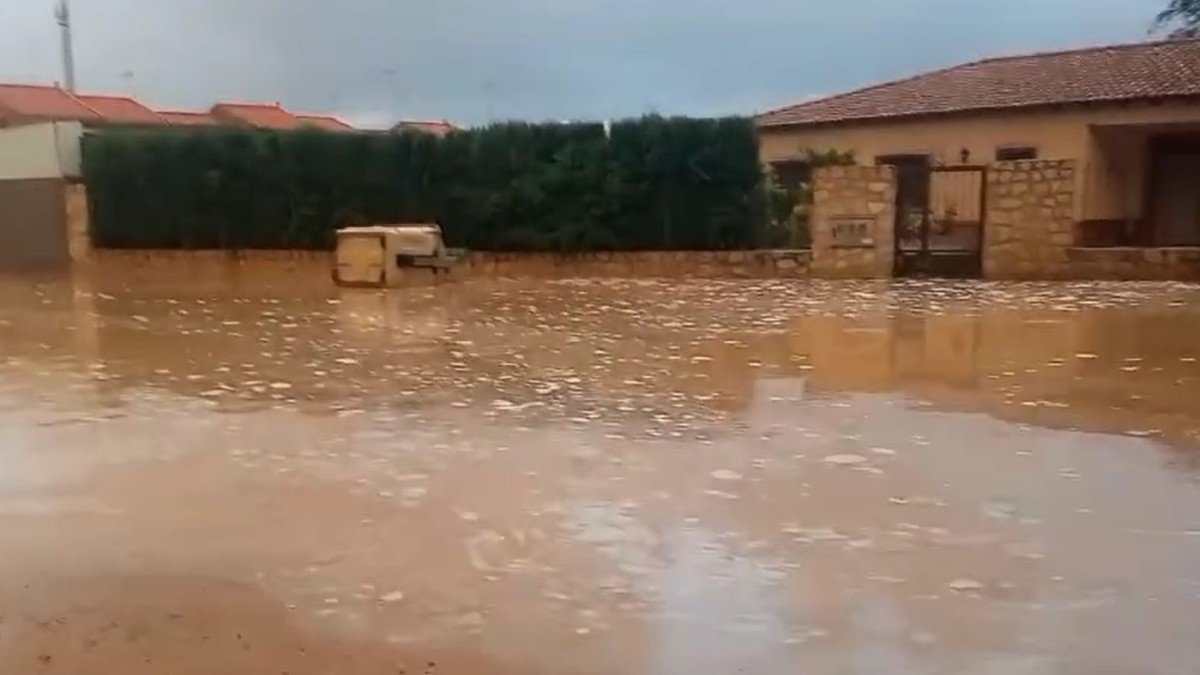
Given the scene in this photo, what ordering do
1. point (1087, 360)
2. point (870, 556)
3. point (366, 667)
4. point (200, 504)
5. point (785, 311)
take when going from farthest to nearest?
point (785, 311) < point (1087, 360) < point (200, 504) < point (870, 556) < point (366, 667)

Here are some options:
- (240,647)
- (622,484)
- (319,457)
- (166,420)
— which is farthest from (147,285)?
(240,647)

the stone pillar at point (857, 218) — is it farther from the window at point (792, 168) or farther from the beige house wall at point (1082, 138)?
the window at point (792, 168)

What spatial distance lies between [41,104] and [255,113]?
7412 mm

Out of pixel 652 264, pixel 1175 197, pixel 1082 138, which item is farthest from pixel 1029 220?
pixel 1175 197

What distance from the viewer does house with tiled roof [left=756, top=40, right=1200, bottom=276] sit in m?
16.1

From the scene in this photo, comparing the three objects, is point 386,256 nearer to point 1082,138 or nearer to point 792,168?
point 792,168

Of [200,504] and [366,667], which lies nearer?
[366,667]

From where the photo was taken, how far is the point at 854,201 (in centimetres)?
1622

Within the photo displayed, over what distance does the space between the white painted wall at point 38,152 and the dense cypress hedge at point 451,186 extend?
0.37 meters

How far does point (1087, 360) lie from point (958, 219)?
32.9 ft

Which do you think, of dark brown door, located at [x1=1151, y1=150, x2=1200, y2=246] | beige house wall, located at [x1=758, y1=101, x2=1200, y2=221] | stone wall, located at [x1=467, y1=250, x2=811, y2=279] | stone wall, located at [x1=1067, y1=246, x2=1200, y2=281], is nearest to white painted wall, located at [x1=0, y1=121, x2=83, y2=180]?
stone wall, located at [x1=467, y1=250, x2=811, y2=279]

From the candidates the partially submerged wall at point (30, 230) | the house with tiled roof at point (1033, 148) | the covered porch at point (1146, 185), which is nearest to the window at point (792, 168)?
the house with tiled roof at point (1033, 148)

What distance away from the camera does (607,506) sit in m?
4.88

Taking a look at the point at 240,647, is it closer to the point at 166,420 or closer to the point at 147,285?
the point at 166,420
